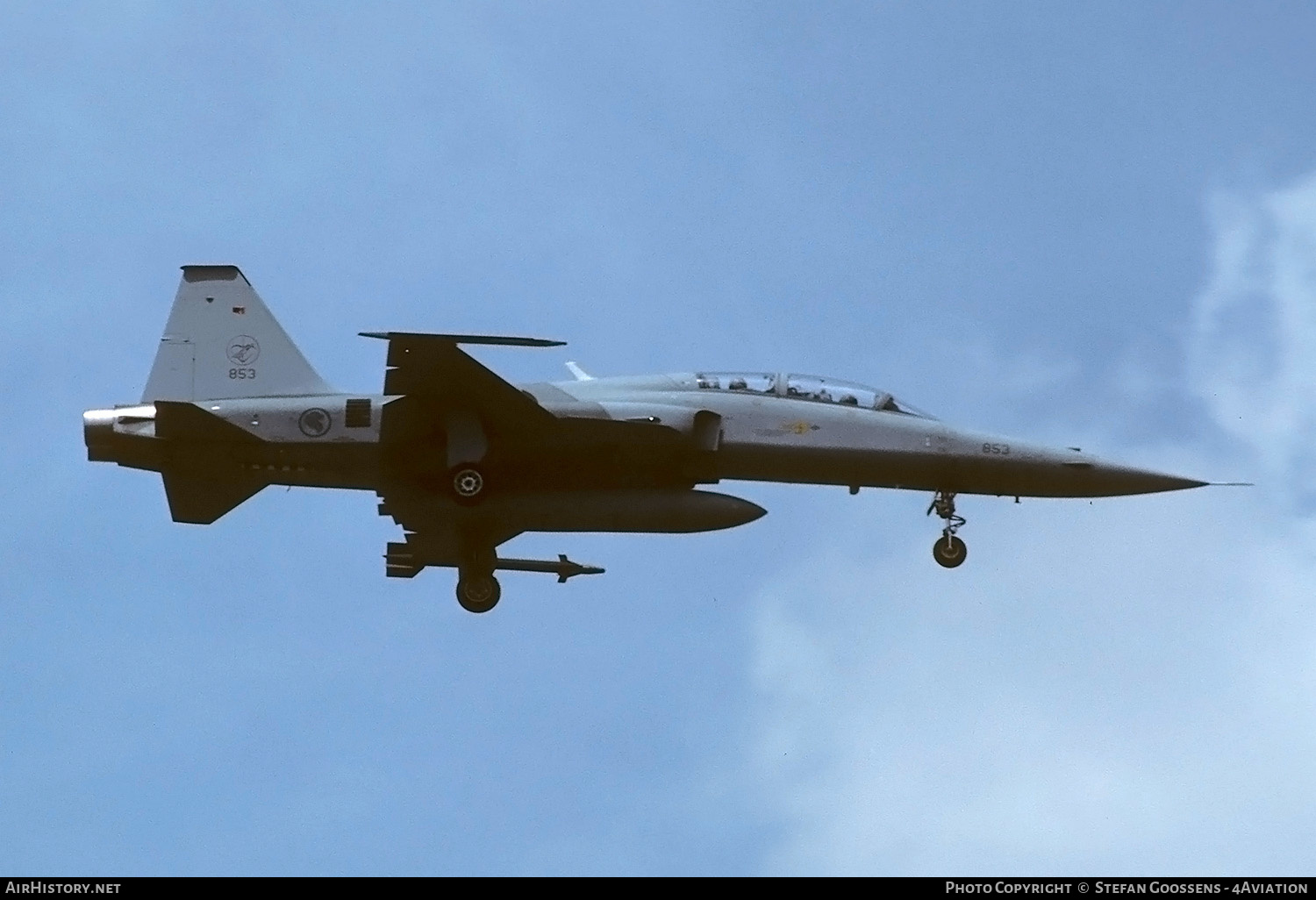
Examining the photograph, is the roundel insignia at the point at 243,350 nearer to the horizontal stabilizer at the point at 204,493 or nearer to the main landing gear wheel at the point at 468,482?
the horizontal stabilizer at the point at 204,493

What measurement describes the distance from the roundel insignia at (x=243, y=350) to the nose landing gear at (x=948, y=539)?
9619mm

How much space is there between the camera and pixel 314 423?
2838cm

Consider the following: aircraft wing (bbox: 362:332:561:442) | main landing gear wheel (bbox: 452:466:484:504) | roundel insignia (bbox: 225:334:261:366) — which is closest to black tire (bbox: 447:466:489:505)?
main landing gear wheel (bbox: 452:466:484:504)

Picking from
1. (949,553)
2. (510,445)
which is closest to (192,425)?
(510,445)

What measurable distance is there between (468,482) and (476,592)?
2095 mm

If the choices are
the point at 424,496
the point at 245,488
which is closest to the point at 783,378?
the point at 424,496

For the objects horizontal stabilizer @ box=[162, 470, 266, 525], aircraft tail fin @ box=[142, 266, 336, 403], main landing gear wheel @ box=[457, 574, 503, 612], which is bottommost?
main landing gear wheel @ box=[457, 574, 503, 612]

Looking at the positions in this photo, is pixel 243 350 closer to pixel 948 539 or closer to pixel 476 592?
pixel 476 592

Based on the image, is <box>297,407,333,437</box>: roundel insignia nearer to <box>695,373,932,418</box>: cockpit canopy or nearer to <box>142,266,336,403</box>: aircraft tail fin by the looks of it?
<box>142,266,336,403</box>: aircraft tail fin

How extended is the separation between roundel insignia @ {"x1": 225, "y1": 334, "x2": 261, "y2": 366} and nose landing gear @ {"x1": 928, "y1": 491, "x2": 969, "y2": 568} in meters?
9.62

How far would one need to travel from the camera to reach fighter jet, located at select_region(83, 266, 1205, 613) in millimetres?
28156

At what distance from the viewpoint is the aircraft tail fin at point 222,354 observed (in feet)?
A: 95.0

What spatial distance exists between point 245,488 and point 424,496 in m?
2.46
